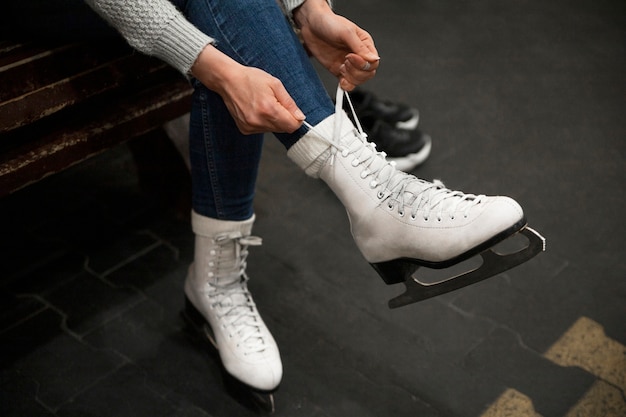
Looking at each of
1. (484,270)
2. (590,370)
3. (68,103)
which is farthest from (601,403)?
(68,103)

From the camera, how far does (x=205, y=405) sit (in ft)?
4.64

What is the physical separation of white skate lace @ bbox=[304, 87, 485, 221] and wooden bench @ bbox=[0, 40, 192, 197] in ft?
1.47

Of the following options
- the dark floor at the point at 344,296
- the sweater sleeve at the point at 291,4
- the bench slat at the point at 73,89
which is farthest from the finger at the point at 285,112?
the dark floor at the point at 344,296

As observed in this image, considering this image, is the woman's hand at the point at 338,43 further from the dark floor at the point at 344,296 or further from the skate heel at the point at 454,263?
the dark floor at the point at 344,296

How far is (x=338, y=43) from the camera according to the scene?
4.27ft

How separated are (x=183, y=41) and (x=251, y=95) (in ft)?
0.48

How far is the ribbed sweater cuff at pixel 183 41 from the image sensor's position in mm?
1153

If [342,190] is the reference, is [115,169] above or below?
below

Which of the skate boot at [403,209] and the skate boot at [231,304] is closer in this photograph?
the skate boot at [403,209]

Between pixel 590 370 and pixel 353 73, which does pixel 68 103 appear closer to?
pixel 353 73

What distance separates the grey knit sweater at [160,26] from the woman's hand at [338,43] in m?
0.22

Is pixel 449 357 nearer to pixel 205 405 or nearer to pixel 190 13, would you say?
pixel 205 405

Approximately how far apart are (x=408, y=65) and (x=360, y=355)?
4.30 ft

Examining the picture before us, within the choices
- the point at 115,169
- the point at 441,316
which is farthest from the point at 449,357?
the point at 115,169
